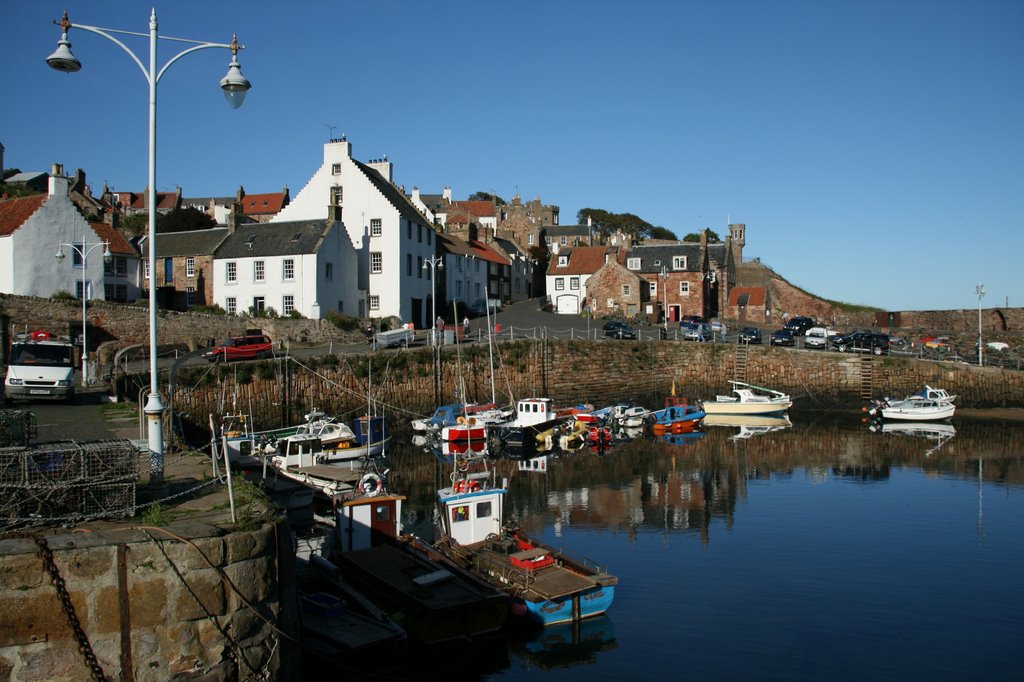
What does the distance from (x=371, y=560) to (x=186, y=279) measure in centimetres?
4666

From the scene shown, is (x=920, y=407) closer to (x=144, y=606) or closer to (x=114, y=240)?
(x=144, y=606)

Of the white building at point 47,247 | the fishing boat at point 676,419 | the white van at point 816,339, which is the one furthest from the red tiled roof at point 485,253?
the white building at point 47,247

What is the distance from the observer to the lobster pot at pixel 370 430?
3650 cm

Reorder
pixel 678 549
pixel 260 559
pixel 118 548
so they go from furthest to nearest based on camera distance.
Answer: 1. pixel 678 549
2. pixel 260 559
3. pixel 118 548

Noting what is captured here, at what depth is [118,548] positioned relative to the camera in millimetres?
9547

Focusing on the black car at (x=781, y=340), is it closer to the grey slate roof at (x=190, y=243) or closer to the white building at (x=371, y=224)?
the white building at (x=371, y=224)

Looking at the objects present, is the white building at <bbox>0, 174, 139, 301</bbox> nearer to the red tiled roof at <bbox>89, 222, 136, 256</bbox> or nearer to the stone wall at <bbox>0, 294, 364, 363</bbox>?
the red tiled roof at <bbox>89, 222, 136, 256</bbox>

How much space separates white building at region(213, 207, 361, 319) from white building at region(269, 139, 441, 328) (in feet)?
6.45

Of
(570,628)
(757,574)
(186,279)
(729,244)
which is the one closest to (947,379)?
(729,244)

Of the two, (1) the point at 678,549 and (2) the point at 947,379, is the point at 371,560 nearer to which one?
(1) the point at 678,549

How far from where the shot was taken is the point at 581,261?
269 feet

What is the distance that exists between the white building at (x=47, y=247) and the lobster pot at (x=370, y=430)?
18.3 m

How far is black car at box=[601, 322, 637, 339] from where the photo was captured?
60.4 meters

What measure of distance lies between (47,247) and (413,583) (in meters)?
40.1
